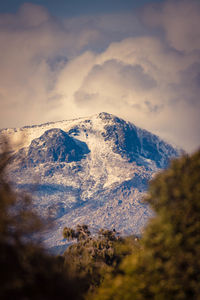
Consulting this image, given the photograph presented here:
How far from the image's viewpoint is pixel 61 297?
96.0 ft

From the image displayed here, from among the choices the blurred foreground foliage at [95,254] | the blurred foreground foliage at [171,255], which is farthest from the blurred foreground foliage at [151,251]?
the blurred foreground foliage at [95,254]

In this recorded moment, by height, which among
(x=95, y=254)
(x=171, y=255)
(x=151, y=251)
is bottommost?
(x=171, y=255)

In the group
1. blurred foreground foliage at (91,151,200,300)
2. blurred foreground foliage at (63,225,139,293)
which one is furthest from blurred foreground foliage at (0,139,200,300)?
blurred foreground foliage at (63,225,139,293)

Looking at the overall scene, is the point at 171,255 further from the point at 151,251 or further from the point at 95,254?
the point at 95,254

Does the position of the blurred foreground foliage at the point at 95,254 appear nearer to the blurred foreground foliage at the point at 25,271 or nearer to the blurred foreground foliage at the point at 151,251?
the blurred foreground foliage at the point at 151,251

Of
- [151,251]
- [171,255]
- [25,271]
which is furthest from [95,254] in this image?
[25,271]

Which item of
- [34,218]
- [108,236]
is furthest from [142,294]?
[108,236]

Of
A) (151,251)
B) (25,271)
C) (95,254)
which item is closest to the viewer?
(25,271)

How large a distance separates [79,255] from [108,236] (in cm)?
1017

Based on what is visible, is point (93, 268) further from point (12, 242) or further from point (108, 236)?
point (12, 242)

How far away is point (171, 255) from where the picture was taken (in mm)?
36000

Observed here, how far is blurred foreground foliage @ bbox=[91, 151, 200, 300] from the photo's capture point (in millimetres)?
34969

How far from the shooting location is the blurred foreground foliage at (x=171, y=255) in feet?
115

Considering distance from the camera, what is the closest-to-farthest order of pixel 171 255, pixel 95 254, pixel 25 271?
pixel 25 271
pixel 171 255
pixel 95 254
